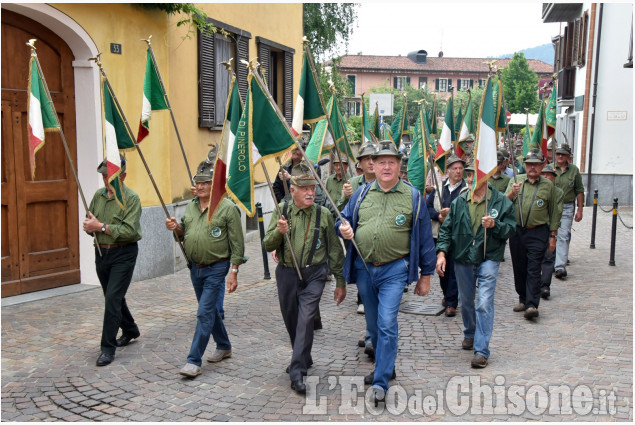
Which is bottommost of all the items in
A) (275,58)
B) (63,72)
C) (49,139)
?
(49,139)

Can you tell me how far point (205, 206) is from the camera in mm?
6457

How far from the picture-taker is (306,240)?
5992 mm

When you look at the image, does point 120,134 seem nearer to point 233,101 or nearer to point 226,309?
point 233,101

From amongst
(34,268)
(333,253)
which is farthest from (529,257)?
(34,268)

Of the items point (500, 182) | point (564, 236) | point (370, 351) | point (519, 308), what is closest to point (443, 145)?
point (500, 182)

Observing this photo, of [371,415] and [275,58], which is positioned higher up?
[275,58]

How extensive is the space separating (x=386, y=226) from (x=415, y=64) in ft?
252

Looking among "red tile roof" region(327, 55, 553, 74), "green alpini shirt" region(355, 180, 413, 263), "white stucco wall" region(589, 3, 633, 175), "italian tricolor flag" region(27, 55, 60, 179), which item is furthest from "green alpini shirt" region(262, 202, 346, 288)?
"red tile roof" region(327, 55, 553, 74)

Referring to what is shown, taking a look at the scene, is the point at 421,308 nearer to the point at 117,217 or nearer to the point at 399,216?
the point at 399,216

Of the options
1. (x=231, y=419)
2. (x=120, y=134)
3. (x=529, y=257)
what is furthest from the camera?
(x=529, y=257)

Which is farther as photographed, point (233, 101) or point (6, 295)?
point (6, 295)

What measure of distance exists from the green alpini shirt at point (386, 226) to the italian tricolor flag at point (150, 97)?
295 centimetres

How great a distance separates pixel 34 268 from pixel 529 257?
649 centimetres

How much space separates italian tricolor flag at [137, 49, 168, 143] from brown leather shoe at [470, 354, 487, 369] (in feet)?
14.1
